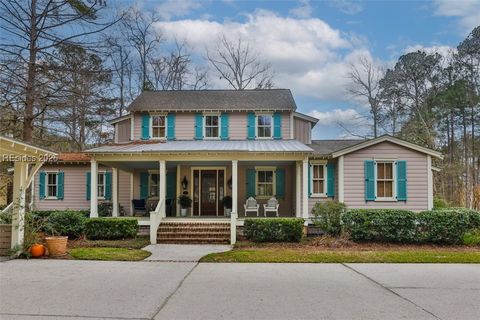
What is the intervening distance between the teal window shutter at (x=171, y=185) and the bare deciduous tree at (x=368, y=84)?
57.4ft

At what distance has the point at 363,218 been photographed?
497 inches

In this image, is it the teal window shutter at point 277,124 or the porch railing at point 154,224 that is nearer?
the porch railing at point 154,224

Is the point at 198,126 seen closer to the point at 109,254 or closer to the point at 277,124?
the point at 277,124

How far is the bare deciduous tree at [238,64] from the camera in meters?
31.5

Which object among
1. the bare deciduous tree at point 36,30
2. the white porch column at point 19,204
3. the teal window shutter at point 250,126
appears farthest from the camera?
the teal window shutter at point 250,126

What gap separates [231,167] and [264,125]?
2493 mm

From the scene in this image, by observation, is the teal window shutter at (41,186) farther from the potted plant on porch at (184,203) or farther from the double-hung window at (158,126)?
the potted plant on porch at (184,203)

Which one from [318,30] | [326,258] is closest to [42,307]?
[326,258]

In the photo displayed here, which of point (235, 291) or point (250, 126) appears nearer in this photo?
point (235, 291)

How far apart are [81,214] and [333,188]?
9.65 m

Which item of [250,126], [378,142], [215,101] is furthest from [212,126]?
[378,142]

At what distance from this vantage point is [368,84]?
A: 1179 inches

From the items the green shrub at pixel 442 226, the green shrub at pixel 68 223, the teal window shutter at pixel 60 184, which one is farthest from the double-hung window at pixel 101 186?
the green shrub at pixel 442 226

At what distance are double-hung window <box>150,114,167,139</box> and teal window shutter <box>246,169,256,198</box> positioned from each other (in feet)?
14.1
